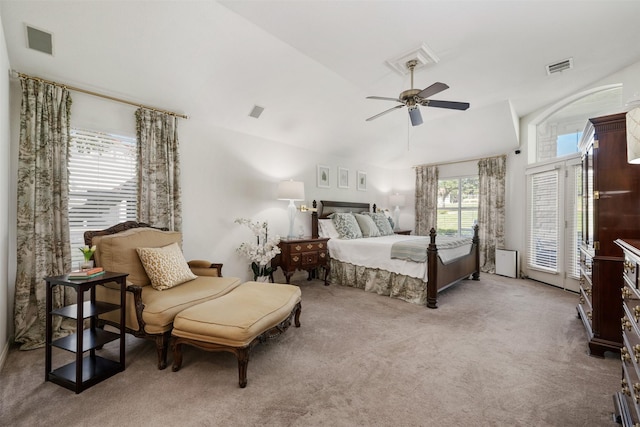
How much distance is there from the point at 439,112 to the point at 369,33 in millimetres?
2997

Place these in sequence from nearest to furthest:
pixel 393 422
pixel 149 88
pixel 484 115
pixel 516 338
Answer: pixel 393 422 < pixel 516 338 < pixel 149 88 < pixel 484 115

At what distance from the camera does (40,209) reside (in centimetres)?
263

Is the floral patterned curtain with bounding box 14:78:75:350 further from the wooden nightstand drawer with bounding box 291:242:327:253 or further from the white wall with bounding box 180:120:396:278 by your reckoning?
the wooden nightstand drawer with bounding box 291:242:327:253

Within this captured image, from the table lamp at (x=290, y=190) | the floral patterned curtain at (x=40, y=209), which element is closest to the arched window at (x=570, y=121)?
the table lamp at (x=290, y=190)

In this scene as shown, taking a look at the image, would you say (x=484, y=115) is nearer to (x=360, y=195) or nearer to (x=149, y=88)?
(x=360, y=195)

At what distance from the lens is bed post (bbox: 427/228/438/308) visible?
3703mm

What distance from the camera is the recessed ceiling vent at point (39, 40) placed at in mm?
2388

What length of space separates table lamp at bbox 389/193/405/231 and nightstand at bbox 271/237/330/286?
2883 millimetres

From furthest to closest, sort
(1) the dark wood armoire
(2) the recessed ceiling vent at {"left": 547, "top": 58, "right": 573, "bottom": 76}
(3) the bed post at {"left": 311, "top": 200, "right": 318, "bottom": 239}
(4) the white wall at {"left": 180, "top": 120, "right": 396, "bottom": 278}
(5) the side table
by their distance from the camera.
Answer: (3) the bed post at {"left": 311, "top": 200, "right": 318, "bottom": 239}
(4) the white wall at {"left": 180, "top": 120, "right": 396, "bottom": 278}
(2) the recessed ceiling vent at {"left": 547, "top": 58, "right": 573, "bottom": 76}
(1) the dark wood armoire
(5) the side table

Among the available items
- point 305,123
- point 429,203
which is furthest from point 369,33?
point 429,203

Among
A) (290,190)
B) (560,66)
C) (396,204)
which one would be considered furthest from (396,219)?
(560,66)

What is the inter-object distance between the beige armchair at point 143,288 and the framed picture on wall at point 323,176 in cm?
305

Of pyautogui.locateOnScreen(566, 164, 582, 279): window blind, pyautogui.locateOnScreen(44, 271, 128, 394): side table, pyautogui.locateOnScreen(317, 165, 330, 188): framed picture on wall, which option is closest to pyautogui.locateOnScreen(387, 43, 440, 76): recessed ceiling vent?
pyautogui.locateOnScreen(317, 165, 330, 188): framed picture on wall

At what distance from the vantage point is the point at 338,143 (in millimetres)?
5559
